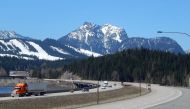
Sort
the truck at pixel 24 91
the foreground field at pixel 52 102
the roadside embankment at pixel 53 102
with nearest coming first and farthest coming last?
1. the foreground field at pixel 52 102
2. the roadside embankment at pixel 53 102
3. the truck at pixel 24 91

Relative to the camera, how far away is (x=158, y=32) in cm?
5194

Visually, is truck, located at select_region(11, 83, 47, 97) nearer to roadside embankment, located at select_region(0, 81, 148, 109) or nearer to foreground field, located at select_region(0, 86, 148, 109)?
roadside embankment, located at select_region(0, 81, 148, 109)

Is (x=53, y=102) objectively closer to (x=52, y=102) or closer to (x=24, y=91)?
(x=52, y=102)

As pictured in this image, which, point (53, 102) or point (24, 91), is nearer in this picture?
point (53, 102)

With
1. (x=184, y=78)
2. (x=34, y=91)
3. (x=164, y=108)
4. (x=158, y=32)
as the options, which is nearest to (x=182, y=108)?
(x=164, y=108)

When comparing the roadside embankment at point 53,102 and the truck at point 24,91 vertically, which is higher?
the truck at point 24,91

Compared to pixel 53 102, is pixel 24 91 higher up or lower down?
higher up

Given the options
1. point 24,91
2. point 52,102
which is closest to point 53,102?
Answer: point 52,102

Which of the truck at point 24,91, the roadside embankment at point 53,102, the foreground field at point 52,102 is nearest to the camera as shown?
the foreground field at point 52,102

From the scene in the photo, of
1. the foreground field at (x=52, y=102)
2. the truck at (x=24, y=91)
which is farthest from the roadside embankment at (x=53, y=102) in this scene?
the truck at (x=24, y=91)

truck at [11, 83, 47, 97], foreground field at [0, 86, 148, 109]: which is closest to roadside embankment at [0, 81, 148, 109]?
foreground field at [0, 86, 148, 109]

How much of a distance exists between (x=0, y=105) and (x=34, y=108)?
493cm

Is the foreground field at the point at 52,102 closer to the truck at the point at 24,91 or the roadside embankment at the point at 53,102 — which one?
the roadside embankment at the point at 53,102

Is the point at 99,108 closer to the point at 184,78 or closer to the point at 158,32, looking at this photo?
the point at 158,32
